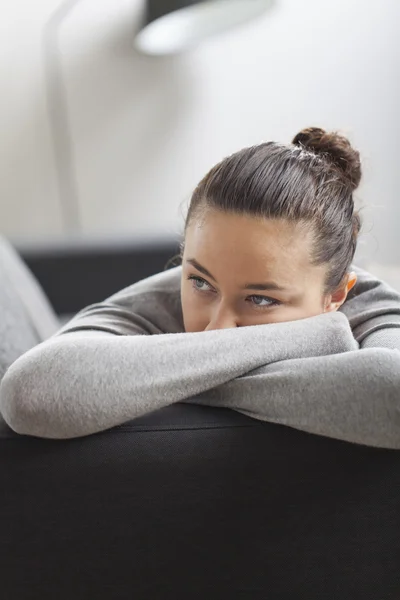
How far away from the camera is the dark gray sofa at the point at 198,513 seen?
29.6 inches

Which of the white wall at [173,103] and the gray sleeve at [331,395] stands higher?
the white wall at [173,103]

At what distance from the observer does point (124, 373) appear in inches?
29.5

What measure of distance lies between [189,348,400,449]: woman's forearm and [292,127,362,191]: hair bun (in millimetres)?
365

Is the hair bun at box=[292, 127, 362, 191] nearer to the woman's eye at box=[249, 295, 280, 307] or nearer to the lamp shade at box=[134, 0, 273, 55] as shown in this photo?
the woman's eye at box=[249, 295, 280, 307]

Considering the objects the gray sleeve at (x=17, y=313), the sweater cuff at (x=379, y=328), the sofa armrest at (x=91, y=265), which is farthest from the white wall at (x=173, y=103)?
the sweater cuff at (x=379, y=328)

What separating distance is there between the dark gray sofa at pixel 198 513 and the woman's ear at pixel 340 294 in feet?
0.97

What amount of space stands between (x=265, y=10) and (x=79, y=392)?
1.74 metres

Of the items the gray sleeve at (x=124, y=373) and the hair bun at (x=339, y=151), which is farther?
the hair bun at (x=339, y=151)

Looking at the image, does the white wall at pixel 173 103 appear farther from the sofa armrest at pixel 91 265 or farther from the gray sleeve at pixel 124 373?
the gray sleeve at pixel 124 373

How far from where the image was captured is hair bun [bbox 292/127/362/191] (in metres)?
1.02

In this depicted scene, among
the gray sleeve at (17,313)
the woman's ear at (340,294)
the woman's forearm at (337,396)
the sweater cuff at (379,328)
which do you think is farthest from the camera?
the gray sleeve at (17,313)

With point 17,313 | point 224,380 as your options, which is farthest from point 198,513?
point 17,313

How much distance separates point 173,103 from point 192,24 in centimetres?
39

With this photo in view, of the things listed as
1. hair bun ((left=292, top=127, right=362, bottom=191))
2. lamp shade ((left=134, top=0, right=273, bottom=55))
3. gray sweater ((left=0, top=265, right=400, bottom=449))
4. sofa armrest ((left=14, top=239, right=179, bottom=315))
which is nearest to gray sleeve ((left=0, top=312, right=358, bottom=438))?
gray sweater ((left=0, top=265, right=400, bottom=449))
